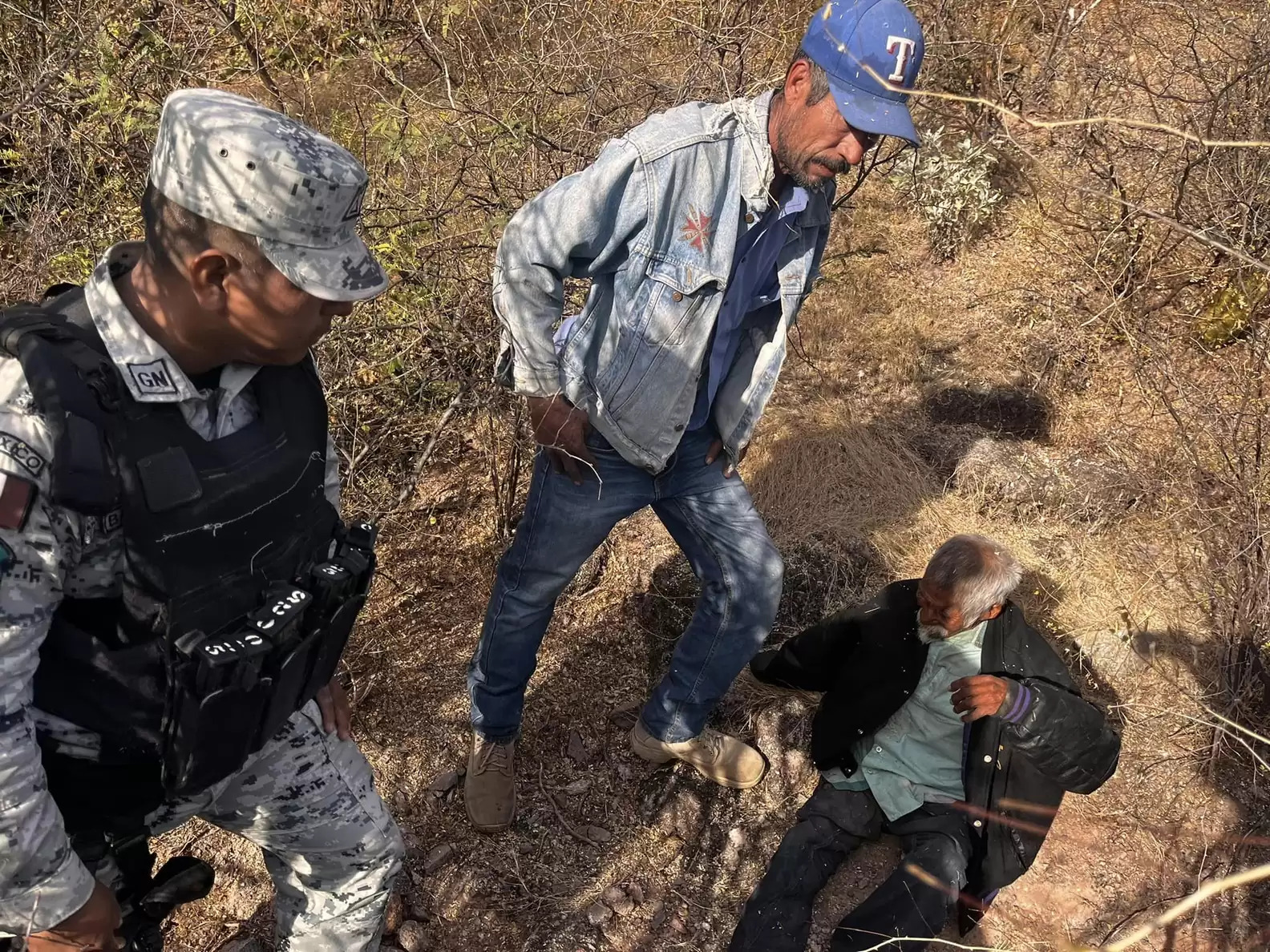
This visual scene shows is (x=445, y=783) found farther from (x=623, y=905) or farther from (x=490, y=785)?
(x=623, y=905)

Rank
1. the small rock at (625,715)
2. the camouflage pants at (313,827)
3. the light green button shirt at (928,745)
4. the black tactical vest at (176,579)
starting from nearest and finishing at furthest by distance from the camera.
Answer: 1. the black tactical vest at (176,579)
2. the camouflage pants at (313,827)
3. the light green button shirt at (928,745)
4. the small rock at (625,715)

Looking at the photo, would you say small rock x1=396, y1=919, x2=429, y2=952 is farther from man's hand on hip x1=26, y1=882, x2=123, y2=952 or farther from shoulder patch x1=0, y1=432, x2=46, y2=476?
shoulder patch x1=0, y1=432, x2=46, y2=476

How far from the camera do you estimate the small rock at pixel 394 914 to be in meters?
2.75

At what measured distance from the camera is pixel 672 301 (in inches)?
89.5

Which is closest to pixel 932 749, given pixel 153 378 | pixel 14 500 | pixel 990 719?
pixel 990 719

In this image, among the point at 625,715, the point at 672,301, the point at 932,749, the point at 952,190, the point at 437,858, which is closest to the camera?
the point at 672,301

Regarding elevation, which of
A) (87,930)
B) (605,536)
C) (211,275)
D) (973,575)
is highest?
(211,275)

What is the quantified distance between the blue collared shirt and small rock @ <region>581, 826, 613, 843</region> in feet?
4.29

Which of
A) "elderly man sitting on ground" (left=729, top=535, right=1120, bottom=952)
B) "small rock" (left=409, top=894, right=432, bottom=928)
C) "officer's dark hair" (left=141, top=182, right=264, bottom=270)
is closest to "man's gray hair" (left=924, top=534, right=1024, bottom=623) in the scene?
"elderly man sitting on ground" (left=729, top=535, right=1120, bottom=952)

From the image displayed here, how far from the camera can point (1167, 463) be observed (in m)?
4.31

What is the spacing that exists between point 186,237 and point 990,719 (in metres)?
2.40

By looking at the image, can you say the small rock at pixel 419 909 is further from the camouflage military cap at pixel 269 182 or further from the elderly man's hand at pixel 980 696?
the camouflage military cap at pixel 269 182

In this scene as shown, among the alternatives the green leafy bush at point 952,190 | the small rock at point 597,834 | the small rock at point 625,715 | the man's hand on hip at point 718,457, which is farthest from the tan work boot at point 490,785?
the green leafy bush at point 952,190

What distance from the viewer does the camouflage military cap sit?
1.47 metres
